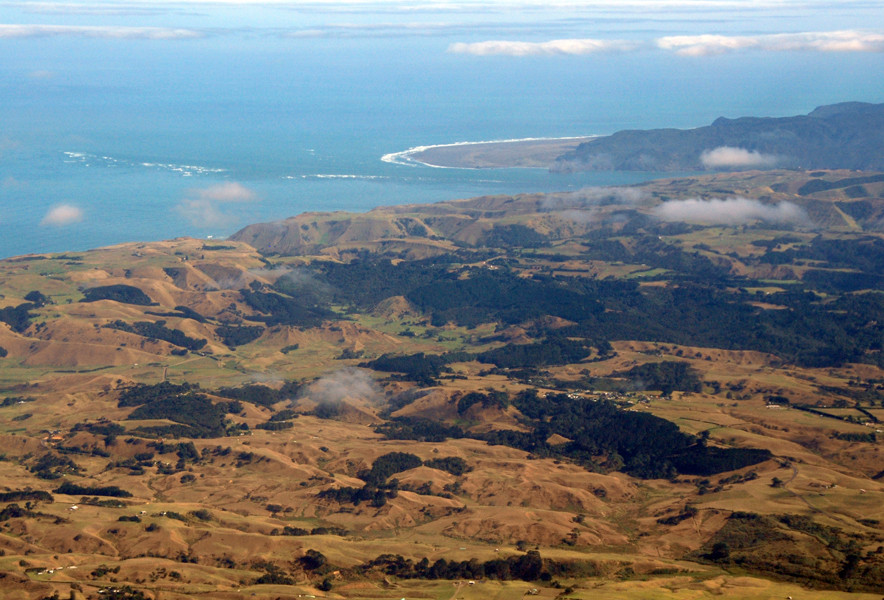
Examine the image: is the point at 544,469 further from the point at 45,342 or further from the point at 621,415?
the point at 45,342

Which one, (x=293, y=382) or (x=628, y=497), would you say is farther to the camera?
(x=293, y=382)

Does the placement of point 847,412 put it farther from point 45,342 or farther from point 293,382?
point 45,342

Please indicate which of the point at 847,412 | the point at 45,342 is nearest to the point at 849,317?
the point at 847,412

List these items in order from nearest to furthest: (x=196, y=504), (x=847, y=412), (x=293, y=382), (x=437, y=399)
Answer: (x=196, y=504) < (x=847, y=412) < (x=437, y=399) < (x=293, y=382)

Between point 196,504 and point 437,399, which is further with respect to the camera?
point 437,399

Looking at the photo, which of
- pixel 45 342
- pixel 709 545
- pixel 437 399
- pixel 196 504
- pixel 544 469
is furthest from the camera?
pixel 45 342

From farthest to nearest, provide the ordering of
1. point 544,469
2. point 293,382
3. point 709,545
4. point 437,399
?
1. point 293,382
2. point 437,399
3. point 544,469
4. point 709,545

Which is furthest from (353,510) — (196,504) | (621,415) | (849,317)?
(849,317)

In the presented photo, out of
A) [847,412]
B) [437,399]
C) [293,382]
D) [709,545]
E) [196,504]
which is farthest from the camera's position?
[293,382]

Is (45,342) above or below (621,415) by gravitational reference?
above
